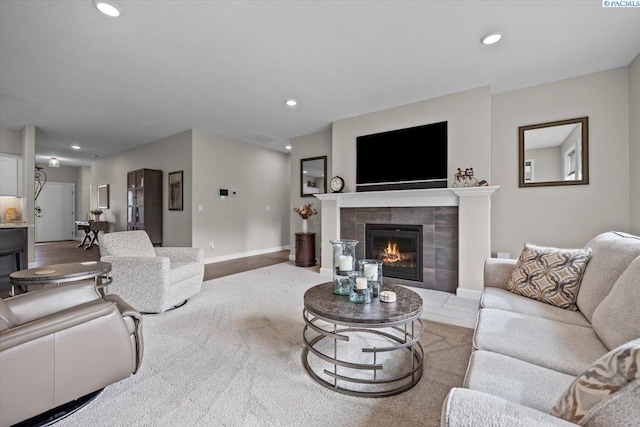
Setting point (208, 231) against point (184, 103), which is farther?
point (208, 231)

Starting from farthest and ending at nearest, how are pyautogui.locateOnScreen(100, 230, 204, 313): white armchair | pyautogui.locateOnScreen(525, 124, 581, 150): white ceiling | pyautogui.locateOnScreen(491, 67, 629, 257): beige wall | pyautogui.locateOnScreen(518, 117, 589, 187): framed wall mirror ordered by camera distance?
pyautogui.locateOnScreen(525, 124, 581, 150): white ceiling < pyautogui.locateOnScreen(518, 117, 589, 187): framed wall mirror < pyautogui.locateOnScreen(491, 67, 629, 257): beige wall < pyautogui.locateOnScreen(100, 230, 204, 313): white armchair

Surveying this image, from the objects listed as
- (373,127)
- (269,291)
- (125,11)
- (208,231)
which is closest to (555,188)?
(373,127)

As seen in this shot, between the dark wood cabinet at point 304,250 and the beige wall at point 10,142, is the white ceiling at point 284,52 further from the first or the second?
the dark wood cabinet at point 304,250

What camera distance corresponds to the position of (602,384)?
2.15 feet

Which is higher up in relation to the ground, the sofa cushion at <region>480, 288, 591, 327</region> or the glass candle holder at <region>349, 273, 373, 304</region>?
the glass candle holder at <region>349, 273, 373, 304</region>

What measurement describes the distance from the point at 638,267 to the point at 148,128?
633 cm

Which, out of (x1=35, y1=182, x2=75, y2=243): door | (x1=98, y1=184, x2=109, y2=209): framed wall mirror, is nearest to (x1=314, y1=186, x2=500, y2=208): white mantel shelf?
(x1=98, y1=184, x2=109, y2=209): framed wall mirror

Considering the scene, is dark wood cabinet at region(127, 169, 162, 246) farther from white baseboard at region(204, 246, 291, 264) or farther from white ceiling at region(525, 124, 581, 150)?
white ceiling at region(525, 124, 581, 150)

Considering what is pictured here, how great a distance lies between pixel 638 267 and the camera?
127cm

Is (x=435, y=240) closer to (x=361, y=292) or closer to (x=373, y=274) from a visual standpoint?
(x=373, y=274)

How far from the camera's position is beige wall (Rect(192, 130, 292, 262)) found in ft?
17.9

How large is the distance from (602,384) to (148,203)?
6.67m

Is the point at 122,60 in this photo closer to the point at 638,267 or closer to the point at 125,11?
the point at 125,11

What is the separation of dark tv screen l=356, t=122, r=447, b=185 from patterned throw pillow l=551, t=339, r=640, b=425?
10.8 ft
